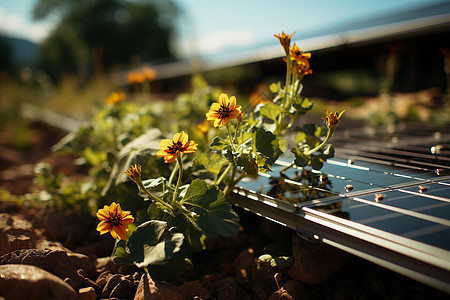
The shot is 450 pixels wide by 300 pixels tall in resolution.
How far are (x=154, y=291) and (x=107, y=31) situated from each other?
3344 centimetres

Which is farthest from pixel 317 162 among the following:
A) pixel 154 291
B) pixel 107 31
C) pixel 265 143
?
pixel 107 31

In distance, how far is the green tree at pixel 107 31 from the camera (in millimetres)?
29328

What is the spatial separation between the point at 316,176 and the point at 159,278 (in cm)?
79

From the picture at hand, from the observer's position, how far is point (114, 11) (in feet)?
108

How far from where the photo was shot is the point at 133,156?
4.99 feet

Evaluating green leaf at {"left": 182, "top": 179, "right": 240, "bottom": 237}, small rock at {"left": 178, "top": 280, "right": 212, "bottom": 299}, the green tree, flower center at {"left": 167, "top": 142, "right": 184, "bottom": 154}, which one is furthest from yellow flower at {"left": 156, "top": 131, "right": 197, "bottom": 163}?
the green tree

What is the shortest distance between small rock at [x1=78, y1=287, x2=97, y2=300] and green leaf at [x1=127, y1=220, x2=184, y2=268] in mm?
201

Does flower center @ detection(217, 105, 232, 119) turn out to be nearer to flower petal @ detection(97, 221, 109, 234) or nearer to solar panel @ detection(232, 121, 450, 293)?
solar panel @ detection(232, 121, 450, 293)

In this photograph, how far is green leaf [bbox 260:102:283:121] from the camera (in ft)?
4.66

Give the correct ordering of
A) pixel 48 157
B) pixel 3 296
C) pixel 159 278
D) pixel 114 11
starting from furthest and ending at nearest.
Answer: pixel 114 11
pixel 48 157
pixel 159 278
pixel 3 296

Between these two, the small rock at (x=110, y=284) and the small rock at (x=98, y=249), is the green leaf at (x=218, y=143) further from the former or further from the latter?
the small rock at (x=98, y=249)

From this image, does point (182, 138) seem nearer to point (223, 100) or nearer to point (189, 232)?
point (223, 100)

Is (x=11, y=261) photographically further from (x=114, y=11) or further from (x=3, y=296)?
(x=114, y=11)

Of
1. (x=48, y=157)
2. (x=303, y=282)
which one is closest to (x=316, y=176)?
(x=303, y=282)
